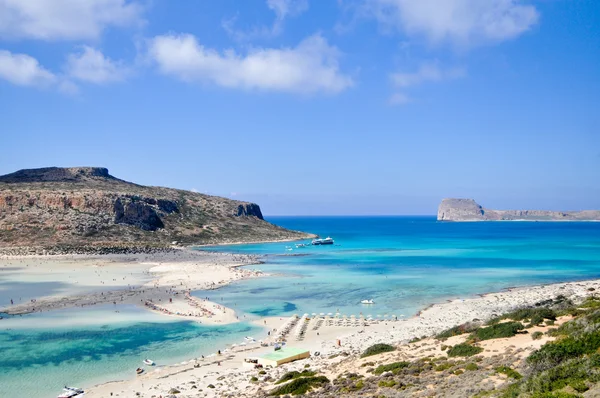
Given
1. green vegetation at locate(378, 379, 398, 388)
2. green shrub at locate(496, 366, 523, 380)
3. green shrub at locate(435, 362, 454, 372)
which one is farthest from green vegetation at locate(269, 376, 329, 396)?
green shrub at locate(496, 366, 523, 380)

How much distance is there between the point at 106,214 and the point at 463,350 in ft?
351

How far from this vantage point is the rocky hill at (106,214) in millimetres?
100812

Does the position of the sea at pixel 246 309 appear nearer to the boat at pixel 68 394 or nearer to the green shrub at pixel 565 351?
the boat at pixel 68 394

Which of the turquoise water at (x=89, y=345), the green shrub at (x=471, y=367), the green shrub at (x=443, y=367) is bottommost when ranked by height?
the turquoise water at (x=89, y=345)

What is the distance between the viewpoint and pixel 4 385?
78.8 ft

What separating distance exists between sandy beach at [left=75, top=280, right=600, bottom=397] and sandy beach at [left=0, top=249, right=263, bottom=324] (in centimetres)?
856

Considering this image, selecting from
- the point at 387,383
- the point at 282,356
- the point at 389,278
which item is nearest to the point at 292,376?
the point at 282,356

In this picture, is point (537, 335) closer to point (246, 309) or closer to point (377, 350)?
point (377, 350)

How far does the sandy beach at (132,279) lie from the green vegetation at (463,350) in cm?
2149

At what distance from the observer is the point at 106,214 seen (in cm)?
11250

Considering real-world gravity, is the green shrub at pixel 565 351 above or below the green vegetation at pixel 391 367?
above

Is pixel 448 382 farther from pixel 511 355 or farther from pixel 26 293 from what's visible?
pixel 26 293

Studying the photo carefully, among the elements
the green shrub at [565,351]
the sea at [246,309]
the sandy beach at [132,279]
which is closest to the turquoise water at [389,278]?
the sea at [246,309]

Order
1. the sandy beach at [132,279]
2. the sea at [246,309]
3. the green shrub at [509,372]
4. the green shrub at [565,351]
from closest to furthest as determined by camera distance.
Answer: the green shrub at [565,351] < the green shrub at [509,372] < the sea at [246,309] < the sandy beach at [132,279]
